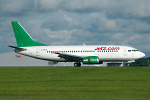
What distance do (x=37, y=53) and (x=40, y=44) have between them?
2.14 m

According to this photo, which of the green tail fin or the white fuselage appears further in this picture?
the green tail fin

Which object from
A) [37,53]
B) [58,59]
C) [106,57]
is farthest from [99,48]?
[37,53]

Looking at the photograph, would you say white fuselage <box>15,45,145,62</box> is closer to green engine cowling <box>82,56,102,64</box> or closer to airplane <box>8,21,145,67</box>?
airplane <box>8,21,145,67</box>

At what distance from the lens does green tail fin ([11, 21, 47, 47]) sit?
204ft

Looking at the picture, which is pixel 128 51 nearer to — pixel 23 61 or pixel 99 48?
pixel 99 48

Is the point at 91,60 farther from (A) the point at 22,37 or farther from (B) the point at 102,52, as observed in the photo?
(A) the point at 22,37

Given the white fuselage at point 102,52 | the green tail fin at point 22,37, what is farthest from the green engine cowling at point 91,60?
the green tail fin at point 22,37

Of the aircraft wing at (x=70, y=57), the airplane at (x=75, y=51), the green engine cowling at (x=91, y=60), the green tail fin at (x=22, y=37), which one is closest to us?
the green engine cowling at (x=91, y=60)

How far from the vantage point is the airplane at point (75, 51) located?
57.0 m
